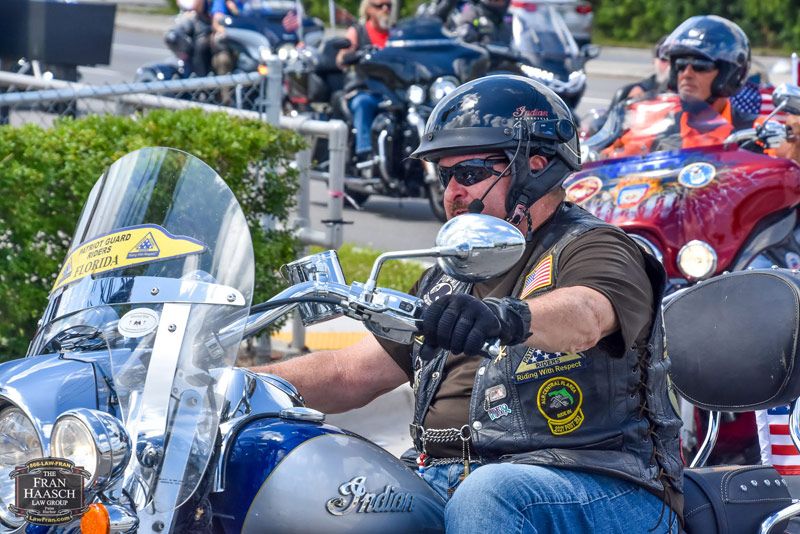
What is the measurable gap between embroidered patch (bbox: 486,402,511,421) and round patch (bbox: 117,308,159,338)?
0.79 metres

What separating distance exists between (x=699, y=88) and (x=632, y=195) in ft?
2.95

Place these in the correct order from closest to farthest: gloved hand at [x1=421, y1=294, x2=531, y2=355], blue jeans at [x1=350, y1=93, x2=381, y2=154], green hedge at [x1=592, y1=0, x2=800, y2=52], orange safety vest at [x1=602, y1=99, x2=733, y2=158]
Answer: gloved hand at [x1=421, y1=294, x2=531, y2=355] → orange safety vest at [x1=602, y1=99, x2=733, y2=158] → blue jeans at [x1=350, y1=93, x2=381, y2=154] → green hedge at [x1=592, y1=0, x2=800, y2=52]

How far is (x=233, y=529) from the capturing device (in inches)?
84.0

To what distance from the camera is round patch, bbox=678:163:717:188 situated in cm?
473

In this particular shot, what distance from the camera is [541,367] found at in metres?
2.55

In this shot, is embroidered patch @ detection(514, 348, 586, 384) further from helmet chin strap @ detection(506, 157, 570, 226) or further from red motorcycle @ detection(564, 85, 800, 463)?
red motorcycle @ detection(564, 85, 800, 463)

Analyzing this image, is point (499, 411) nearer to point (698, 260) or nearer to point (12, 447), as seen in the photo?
point (12, 447)

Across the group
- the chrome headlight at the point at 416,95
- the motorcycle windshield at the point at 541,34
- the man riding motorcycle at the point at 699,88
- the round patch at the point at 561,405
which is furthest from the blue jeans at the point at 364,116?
the round patch at the point at 561,405

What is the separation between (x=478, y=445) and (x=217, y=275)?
28.6 inches

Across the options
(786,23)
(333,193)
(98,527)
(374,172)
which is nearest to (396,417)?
(333,193)

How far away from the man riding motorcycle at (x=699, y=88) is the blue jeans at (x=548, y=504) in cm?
290

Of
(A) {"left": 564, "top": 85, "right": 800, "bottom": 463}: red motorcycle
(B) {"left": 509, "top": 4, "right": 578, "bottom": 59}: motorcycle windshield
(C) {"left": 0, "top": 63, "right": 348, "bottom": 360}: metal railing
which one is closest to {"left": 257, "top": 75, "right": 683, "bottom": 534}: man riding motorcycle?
(A) {"left": 564, "top": 85, "right": 800, "bottom": 463}: red motorcycle

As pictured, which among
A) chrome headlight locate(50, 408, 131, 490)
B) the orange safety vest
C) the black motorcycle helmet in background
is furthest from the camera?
the orange safety vest

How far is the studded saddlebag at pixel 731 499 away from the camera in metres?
2.68
